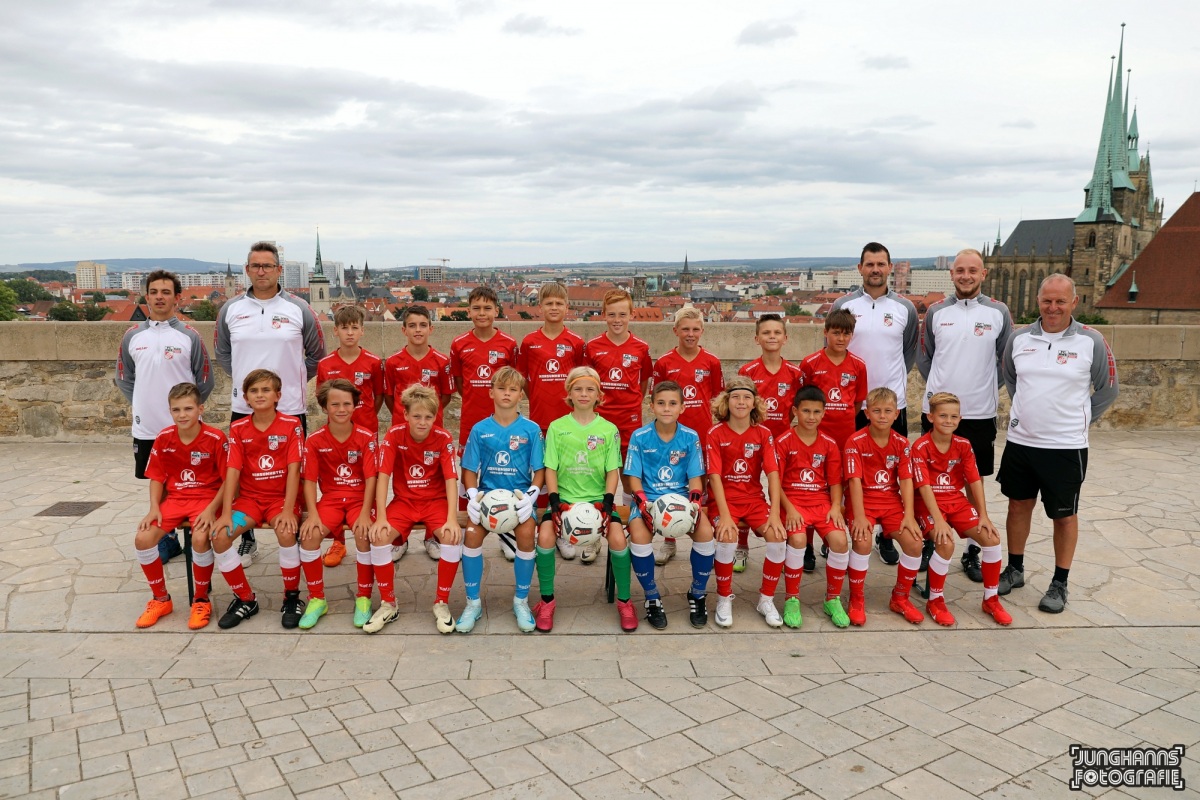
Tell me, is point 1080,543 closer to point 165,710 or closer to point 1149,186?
point 165,710

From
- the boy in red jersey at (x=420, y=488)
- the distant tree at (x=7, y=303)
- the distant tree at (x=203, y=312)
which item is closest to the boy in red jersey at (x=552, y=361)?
the boy in red jersey at (x=420, y=488)

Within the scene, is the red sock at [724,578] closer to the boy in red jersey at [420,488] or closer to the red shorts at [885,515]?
the red shorts at [885,515]

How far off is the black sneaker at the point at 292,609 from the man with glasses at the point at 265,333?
0.86 metres

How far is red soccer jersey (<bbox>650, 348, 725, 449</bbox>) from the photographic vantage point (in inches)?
188

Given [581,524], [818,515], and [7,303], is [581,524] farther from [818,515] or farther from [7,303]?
[7,303]

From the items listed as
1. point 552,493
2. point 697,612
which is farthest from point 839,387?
point 552,493

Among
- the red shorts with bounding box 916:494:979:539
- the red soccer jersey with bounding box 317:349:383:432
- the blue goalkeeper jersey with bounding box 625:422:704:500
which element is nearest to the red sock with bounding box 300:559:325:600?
the red soccer jersey with bounding box 317:349:383:432

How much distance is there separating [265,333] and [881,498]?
3.63m

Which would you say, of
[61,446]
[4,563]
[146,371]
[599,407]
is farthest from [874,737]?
[61,446]

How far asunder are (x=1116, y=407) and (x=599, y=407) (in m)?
6.62

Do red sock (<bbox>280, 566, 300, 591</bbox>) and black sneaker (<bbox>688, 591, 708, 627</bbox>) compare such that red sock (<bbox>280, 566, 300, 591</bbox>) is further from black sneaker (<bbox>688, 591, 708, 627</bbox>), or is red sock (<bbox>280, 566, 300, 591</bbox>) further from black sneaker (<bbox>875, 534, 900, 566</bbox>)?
black sneaker (<bbox>875, 534, 900, 566</bbox>)

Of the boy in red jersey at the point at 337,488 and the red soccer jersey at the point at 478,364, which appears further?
the red soccer jersey at the point at 478,364

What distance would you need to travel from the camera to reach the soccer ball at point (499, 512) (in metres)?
3.95

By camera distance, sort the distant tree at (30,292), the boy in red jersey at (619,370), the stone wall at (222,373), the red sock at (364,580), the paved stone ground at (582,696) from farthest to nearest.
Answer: the distant tree at (30,292) < the stone wall at (222,373) < the boy in red jersey at (619,370) < the red sock at (364,580) < the paved stone ground at (582,696)
